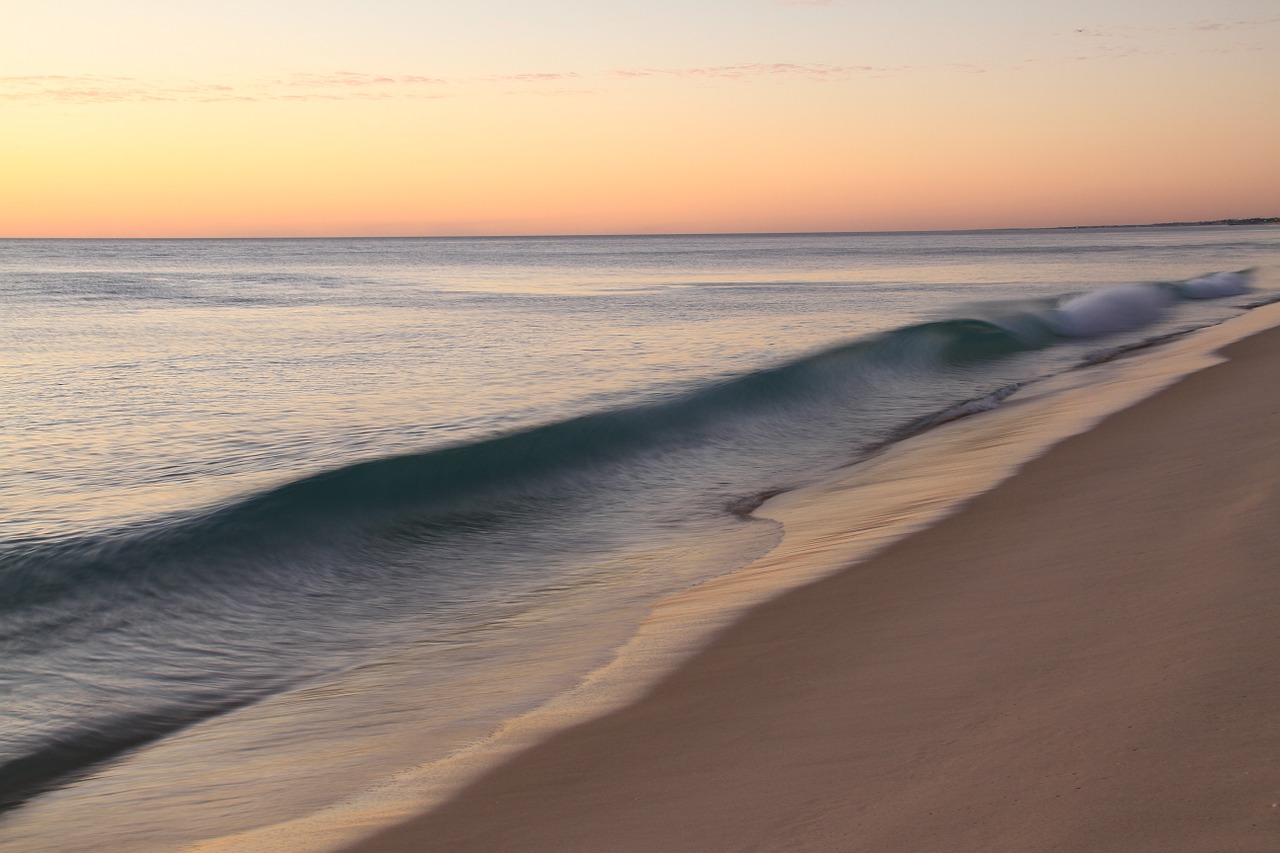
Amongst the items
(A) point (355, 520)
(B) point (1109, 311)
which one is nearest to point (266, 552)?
(A) point (355, 520)

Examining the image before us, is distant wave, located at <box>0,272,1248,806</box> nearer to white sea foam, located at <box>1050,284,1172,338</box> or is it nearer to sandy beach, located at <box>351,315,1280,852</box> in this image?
sandy beach, located at <box>351,315,1280,852</box>

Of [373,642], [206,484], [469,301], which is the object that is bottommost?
[373,642]

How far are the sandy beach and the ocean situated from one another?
87cm

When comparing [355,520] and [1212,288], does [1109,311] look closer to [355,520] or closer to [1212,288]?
[1212,288]

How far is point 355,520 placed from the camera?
29.7 ft

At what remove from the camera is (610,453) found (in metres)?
12.1

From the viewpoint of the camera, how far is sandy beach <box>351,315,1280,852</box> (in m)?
2.89

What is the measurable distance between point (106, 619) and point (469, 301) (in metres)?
33.1

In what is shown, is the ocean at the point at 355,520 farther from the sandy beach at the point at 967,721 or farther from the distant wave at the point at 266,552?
the sandy beach at the point at 967,721

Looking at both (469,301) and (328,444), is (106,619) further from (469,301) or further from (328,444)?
(469,301)

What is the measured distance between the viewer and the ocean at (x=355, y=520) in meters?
4.74

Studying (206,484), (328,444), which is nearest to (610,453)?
(328,444)

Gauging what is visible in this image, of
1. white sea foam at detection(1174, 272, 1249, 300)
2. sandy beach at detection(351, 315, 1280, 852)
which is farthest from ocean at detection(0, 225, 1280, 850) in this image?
white sea foam at detection(1174, 272, 1249, 300)

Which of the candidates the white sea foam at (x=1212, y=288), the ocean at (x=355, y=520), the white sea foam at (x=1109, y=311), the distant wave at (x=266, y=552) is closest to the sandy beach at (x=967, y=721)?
the ocean at (x=355, y=520)
